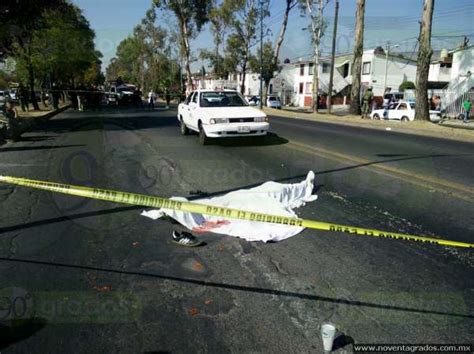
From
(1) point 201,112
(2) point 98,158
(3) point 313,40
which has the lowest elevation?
(2) point 98,158

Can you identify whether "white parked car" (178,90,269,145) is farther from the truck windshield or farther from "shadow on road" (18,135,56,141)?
"shadow on road" (18,135,56,141)

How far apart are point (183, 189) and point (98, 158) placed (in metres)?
4.37

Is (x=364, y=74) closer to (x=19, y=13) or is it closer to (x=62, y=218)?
(x=19, y=13)

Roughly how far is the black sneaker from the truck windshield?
916cm

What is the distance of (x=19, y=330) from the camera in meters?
3.13

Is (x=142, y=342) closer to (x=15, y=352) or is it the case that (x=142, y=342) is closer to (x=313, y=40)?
(x=15, y=352)

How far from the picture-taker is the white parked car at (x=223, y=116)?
12391mm

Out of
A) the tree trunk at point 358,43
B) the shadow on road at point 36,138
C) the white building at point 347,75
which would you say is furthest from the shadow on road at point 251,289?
the white building at point 347,75

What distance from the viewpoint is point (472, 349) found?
290cm

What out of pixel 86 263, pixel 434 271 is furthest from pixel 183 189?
pixel 434 271

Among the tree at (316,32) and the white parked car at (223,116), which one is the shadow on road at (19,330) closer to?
the white parked car at (223,116)

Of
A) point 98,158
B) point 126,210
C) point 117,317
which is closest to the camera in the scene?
point 117,317

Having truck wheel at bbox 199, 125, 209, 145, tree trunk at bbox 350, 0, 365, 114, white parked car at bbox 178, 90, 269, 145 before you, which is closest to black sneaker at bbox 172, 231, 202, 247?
white parked car at bbox 178, 90, 269, 145

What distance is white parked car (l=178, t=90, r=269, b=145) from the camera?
40.7 ft
